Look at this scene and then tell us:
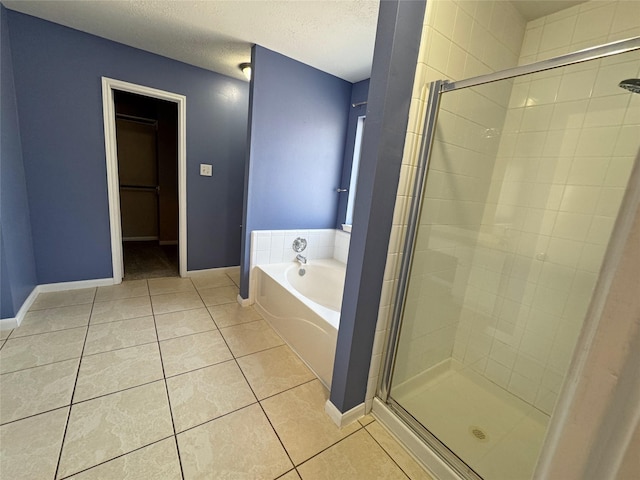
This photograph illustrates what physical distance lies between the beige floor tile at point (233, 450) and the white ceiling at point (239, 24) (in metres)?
2.40

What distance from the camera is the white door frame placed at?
2412mm

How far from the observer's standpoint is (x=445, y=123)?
51.0 inches

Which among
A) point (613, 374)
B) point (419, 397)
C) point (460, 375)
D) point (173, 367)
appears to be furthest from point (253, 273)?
point (613, 374)

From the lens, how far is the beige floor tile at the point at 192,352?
67.3 inches

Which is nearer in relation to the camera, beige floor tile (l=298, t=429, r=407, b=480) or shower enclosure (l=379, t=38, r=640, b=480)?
beige floor tile (l=298, t=429, r=407, b=480)

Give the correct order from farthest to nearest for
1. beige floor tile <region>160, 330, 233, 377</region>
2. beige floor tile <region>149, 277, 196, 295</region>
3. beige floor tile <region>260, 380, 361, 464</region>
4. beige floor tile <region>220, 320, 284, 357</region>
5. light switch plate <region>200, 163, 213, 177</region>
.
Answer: light switch plate <region>200, 163, 213, 177</region>
beige floor tile <region>149, 277, 196, 295</region>
beige floor tile <region>220, 320, 284, 357</region>
beige floor tile <region>160, 330, 233, 377</region>
beige floor tile <region>260, 380, 361, 464</region>

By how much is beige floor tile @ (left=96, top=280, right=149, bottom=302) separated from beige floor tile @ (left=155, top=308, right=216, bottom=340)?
1.85 ft

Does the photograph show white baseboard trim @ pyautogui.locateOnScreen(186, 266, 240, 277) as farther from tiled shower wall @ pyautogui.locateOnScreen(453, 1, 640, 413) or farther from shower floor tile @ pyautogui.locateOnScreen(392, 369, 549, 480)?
tiled shower wall @ pyautogui.locateOnScreen(453, 1, 640, 413)

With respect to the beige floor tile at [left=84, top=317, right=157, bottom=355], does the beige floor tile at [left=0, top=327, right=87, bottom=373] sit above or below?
below

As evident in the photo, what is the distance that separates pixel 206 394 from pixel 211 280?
Answer: 1754 millimetres

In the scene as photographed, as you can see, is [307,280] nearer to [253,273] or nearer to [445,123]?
[253,273]

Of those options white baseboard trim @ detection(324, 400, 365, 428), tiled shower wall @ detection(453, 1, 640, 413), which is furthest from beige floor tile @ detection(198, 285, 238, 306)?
tiled shower wall @ detection(453, 1, 640, 413)

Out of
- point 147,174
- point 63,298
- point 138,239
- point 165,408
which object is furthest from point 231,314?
point 147,174

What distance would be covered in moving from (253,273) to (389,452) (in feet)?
5.63
